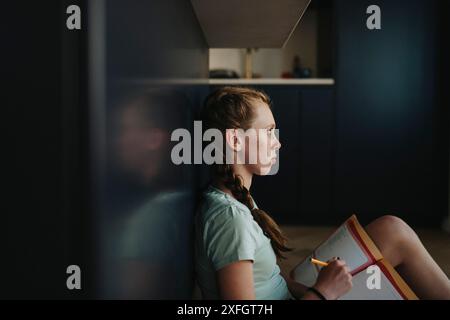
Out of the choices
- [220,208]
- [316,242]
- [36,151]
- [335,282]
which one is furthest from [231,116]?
[316,242]

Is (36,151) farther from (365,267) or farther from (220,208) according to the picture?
(365,267)

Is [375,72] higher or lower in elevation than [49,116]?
higher

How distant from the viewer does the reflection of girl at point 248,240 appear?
81 centimetres

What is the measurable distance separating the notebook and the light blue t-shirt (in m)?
0.14

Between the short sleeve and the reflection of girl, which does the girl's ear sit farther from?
the short sleeve

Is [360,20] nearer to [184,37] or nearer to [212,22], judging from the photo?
[212,22]

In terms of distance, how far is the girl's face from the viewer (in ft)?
3.28

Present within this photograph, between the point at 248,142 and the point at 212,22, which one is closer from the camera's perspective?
the point at 248,142

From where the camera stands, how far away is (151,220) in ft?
2.10

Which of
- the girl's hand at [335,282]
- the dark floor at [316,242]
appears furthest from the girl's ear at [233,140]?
the dark floor at [316,242]

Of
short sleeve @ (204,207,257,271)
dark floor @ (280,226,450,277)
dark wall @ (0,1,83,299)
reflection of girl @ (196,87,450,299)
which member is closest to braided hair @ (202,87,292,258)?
reflection of girl @ (196,87,450,299)

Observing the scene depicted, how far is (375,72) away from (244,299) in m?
2.29

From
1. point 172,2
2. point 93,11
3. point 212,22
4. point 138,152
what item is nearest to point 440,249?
point 212,22

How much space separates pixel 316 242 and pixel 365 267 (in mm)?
1485
